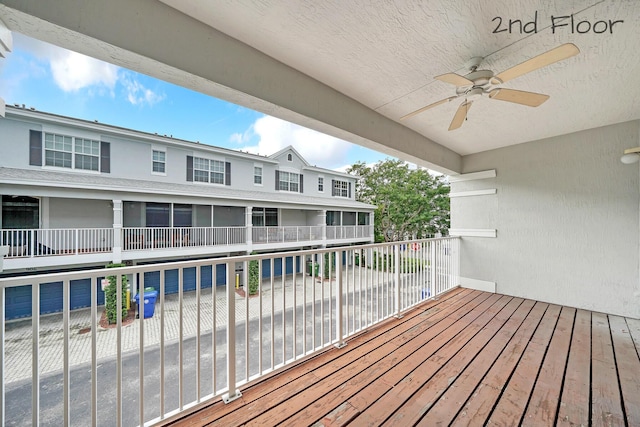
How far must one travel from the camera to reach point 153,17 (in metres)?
1.46

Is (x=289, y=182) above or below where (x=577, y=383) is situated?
above

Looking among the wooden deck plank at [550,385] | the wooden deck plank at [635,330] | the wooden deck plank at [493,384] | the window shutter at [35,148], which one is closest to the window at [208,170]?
the window shutter at [35,148]

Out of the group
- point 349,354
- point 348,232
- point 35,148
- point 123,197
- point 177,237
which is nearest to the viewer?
point 349,354

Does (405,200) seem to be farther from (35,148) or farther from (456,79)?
(35,148)

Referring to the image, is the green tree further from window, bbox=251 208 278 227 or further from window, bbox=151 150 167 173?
window, bbox=151 150 167 173

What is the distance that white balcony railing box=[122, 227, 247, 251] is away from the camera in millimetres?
6926

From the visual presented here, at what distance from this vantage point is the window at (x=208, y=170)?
352 inches

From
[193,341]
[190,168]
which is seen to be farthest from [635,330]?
[190,168]

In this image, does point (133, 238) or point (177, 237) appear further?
point (177, 237)

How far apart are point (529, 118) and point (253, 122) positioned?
48.5 feet

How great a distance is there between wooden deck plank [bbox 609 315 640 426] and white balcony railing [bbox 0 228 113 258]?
9.08 metres

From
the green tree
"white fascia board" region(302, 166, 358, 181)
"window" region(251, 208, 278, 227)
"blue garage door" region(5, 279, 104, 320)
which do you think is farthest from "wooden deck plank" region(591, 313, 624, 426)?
"white fascia board" region(302, 166, 358, 181)

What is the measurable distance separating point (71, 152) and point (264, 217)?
6.11 m

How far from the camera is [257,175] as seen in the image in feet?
34.0
